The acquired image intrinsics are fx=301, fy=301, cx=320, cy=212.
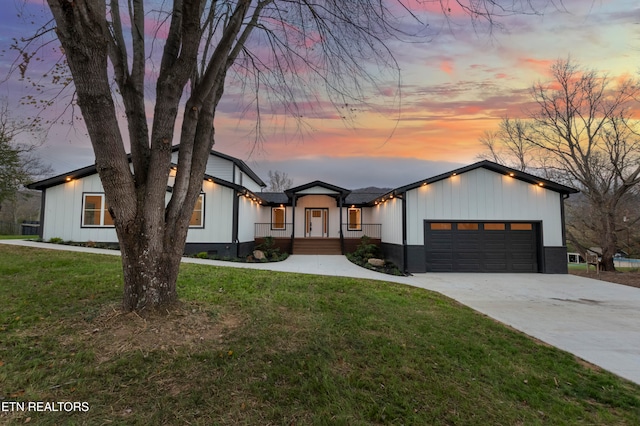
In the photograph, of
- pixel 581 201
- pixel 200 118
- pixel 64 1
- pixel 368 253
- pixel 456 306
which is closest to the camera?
pixel 64 1

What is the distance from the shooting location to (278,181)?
40.5 metres

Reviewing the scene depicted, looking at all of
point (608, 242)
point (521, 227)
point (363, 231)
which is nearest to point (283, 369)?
point (521, 227)

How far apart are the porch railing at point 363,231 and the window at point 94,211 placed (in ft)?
39.5

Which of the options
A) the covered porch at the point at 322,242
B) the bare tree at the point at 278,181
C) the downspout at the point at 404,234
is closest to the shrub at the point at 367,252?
the covered porch at the point at 322,242

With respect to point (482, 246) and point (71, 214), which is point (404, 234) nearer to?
point (482, 246)

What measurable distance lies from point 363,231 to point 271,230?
18.5ft

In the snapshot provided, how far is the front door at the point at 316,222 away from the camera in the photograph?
62.8ft

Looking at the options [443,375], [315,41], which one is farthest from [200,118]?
[443,375]

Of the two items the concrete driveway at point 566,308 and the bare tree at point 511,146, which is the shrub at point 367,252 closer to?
the concrete driveway at point 566,308

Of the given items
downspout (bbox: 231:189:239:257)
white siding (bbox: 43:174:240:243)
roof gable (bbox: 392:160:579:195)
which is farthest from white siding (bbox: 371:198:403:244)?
white siding (bbox: 43:174:240:243)

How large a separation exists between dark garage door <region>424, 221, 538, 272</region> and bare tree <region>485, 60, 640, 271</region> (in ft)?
20.0

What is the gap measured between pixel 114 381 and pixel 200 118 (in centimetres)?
330

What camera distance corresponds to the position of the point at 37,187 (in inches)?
502

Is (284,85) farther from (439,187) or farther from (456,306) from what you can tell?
(439,187)
